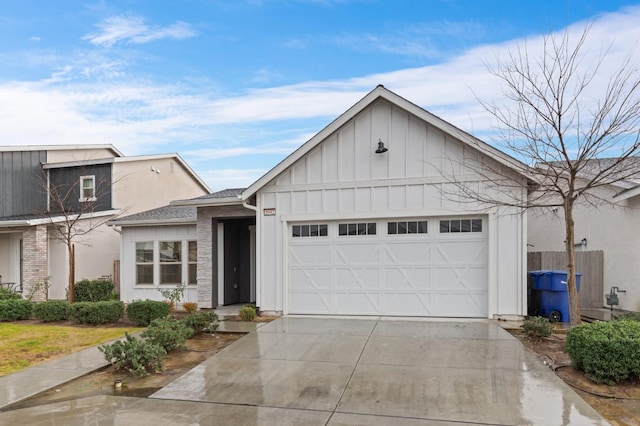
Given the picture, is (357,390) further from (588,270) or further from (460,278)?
(588,270)

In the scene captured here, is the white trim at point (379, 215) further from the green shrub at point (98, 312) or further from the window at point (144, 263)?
the window at point (144, 263)

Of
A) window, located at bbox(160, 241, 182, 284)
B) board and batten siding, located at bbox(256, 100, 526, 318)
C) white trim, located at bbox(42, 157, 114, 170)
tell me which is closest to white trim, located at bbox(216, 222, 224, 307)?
window, located at bbox(160, 241, 182, 284)

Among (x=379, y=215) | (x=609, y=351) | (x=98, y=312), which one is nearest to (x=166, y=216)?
(x=98, y=312)

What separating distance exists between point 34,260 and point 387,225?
42.8 ft

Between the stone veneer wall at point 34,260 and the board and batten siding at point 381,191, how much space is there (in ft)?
31.0

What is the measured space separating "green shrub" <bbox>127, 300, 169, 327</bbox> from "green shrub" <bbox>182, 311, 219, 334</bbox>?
1673 millimetres

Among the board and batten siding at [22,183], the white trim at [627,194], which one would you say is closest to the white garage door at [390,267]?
the white trim at [627,194]

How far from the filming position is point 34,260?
15.3 m

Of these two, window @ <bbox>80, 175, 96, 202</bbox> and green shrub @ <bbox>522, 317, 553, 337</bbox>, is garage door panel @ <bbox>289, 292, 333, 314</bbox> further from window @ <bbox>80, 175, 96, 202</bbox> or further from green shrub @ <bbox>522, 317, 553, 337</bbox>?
window @ <bbox>80, 175, 96, 202</bbox>

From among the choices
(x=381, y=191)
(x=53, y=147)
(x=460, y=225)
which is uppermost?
(x=53, y=147)

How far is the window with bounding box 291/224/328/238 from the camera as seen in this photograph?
11.1 meters

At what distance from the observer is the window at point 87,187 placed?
725 inches

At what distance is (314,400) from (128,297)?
11.0 metres

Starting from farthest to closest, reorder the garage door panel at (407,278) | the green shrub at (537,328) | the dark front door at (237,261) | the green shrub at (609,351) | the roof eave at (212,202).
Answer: the dark front door at (237,261) → the roof eave at (212,202) → the garage door panel at (407,278) → the green shrub at (537,328) → the green shrub at (609,351)
